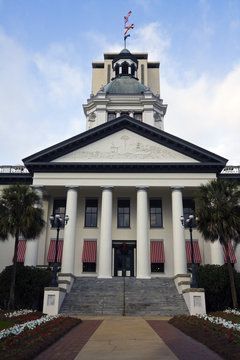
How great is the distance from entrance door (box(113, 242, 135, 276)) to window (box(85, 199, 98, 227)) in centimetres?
300

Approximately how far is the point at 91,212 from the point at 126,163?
6.09 metres

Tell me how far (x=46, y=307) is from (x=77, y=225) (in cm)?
1272

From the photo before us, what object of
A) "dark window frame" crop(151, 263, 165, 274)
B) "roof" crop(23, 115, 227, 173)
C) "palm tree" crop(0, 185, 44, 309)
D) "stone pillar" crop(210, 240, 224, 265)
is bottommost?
"dark window frame" crop(151, 263, 165, 274)

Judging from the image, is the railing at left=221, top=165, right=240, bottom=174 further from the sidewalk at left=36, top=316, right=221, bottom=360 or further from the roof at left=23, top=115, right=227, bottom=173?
the sidewalk at left=36, top=316, right=221, bottom=360

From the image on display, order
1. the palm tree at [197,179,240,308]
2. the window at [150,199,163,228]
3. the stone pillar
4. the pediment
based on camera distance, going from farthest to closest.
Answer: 1. the window at [150,199,163,228]
2. the pediment
3. the stone pillar
4. the palm tree at [197,179,240,308]

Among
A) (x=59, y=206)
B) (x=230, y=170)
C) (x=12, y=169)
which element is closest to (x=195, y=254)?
(x=230, y=170)

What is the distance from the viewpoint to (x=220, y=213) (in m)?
24.8

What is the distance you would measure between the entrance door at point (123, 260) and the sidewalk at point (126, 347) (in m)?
20.6

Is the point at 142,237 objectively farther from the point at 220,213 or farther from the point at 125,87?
the point at 125,87

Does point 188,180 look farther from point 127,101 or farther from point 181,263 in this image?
point 127,101

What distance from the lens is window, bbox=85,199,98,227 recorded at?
117 ft

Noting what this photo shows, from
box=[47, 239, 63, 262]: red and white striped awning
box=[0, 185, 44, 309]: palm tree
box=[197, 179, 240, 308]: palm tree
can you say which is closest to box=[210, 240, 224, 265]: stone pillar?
box=[197, 179, 240, 308]: palm tree

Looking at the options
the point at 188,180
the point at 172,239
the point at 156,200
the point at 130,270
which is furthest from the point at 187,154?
the point at 130,270

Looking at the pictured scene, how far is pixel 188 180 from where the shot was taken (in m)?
33.7
